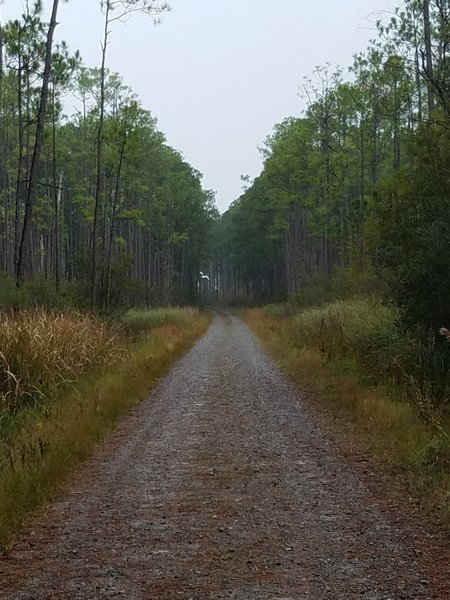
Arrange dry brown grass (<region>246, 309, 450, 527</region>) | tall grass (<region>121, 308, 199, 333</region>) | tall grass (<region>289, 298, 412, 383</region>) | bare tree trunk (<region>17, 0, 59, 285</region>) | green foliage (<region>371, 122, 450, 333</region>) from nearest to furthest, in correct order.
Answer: dry brown grass (<region>246, 309, 450, 527</region>) < green foliage (<region>371, 122, 450, 333</region>) < tall grass (<region>289, 298, 412, 383</region>) < bare tree trunk (<region>17, 0, 59, 285</region>) < tall grass (<region>121, 308, 199, 333</region>)

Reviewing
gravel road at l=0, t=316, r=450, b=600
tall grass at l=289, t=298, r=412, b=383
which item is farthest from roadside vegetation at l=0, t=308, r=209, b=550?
tall grass at l=289, t=298, r=412, b=383

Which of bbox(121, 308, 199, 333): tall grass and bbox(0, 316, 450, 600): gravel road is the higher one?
bbox(121, 308, 199, 333): tall grass

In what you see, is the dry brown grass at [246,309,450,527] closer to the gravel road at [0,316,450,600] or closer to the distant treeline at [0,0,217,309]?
the gravel road at [0,316,450,600]

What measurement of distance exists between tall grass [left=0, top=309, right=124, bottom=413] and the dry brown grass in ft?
14.3

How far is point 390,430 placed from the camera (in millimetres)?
8266

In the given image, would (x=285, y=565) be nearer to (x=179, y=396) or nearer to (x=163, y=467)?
(x=163, y=467)

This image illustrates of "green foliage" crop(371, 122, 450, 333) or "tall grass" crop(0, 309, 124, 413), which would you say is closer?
"tall grass" crop(0, 309, 124, 413)

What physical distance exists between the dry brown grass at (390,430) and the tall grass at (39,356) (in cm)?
437

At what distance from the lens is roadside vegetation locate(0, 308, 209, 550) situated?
20.5 feet

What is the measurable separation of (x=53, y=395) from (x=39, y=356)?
74 cm

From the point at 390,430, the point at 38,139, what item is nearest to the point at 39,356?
the point at 390,430

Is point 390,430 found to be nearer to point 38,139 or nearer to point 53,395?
point 53,395

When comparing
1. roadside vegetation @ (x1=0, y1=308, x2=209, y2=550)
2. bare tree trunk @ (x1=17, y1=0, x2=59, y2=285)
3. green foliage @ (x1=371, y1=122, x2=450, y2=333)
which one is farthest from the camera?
bare tree trunk @ (x1=17, y1=0, x2=59, y2=285)

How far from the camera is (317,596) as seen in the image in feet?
12.8
